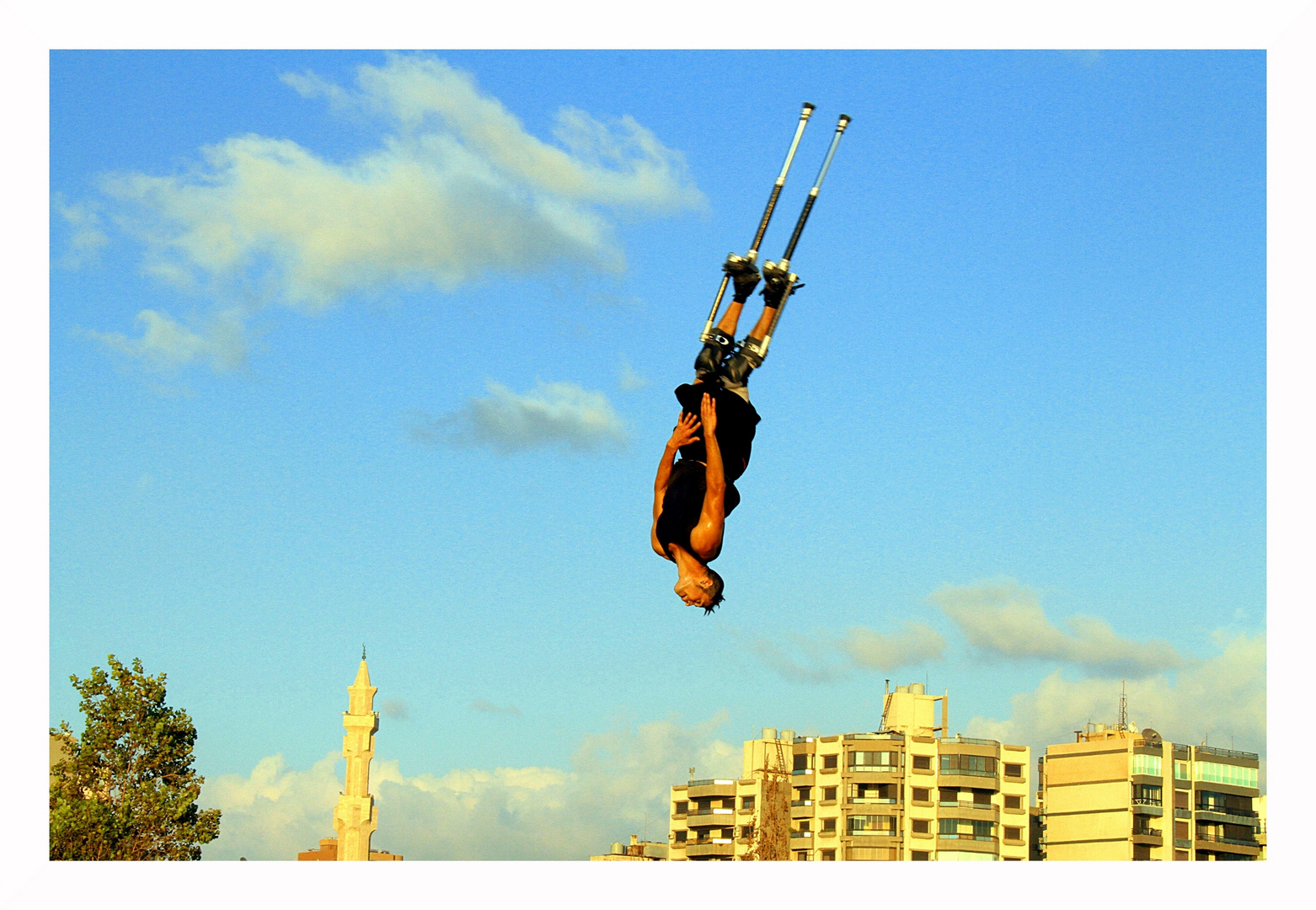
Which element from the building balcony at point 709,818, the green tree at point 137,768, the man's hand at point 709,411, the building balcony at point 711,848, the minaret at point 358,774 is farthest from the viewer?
the building balcony at point 709,818

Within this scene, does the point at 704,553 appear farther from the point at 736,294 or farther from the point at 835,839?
the point at 835,839

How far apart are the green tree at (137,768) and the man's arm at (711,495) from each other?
13784 mm

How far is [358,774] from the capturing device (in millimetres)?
51688

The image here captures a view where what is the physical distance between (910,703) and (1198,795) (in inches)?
406

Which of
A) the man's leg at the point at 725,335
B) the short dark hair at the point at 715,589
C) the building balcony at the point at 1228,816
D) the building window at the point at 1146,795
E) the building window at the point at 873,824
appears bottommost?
the building window at the point at 873,824

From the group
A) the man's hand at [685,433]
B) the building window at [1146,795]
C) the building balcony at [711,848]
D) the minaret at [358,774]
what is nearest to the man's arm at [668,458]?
the man's hand at [685,433]

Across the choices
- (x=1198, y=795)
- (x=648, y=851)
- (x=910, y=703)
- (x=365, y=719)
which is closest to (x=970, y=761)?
(x=910, y=703)

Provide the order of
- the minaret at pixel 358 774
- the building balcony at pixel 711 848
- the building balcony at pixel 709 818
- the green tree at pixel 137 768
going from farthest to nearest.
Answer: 1. the building balcony at pixel 709 818
2. the building balcony at pixel 711 848
3. the minaret at pixel 358 774
4. the green tree at pixel 137 768

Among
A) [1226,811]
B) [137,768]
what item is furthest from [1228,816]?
[137,768]

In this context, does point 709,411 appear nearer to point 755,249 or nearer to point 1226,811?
point 755,249

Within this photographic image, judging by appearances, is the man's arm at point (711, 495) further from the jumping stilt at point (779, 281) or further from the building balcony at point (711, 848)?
the building balcony at point (711, 848)

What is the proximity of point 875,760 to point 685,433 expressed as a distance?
4183cm

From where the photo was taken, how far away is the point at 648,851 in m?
74.9

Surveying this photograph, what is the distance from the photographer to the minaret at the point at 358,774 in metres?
50.2
